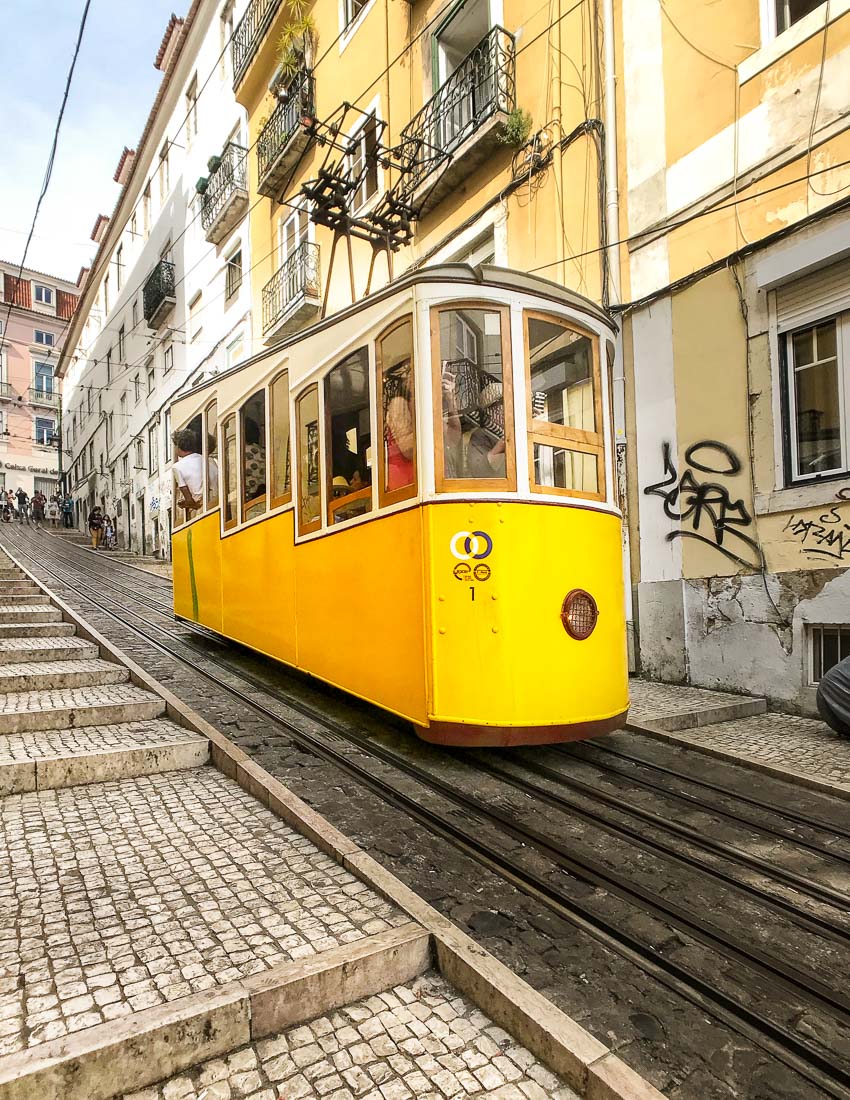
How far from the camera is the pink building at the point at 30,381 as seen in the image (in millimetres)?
49344

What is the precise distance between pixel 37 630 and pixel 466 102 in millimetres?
9994

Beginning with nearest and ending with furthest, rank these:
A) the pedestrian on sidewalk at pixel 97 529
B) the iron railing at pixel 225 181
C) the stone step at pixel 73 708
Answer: the stone step at pixel 73 708
the iron railing at pixel 225 181
the pedestrian on sidewalk at pixel 97 529

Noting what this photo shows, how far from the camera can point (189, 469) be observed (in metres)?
8.77

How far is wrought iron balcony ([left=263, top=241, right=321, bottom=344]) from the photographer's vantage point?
52.0 ft

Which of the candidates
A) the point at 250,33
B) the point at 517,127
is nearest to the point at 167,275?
the point at 250,33

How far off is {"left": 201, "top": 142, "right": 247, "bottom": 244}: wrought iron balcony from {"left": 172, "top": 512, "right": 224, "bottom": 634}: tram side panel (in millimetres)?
13938

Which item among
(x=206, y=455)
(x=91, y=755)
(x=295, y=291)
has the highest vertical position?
(x=295, y=291)

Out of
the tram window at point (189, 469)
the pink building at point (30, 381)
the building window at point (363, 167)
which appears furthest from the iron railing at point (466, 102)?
the pink building at point (30, 381)

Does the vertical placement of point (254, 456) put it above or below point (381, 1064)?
above

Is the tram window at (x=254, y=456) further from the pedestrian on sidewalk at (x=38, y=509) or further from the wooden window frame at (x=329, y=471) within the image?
the pedestrian on sidewalk at (x=38, y=509)

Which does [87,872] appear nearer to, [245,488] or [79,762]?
[79,762]

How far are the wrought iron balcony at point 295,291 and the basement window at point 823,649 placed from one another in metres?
12.8

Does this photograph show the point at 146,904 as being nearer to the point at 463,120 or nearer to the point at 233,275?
the point at 463,120

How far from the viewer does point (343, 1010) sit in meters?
2.31
